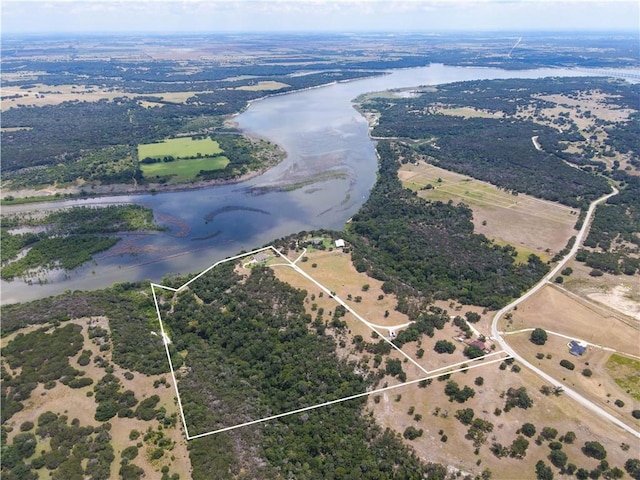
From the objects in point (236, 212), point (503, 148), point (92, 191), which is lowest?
point (236, 212)

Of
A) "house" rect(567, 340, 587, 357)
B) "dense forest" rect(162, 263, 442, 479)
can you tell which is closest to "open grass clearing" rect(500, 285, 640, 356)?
"house" rect(567, 340, 587, 357)

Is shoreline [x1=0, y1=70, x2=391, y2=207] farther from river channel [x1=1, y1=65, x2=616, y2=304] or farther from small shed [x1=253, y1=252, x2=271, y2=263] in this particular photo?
small shed [x1=253, y1=252, x2=271, y2=263]

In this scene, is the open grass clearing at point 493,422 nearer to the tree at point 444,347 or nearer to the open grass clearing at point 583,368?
the open grass clearing at point 583,368

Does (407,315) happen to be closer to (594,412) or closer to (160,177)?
(594,412)

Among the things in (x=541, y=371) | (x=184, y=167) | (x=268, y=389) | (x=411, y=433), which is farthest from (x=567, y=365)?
(x=184, y=167)

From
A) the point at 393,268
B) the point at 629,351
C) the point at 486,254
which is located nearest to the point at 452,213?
the point at 486,254

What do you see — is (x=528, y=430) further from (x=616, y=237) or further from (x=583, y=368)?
(x=616, y=237)
